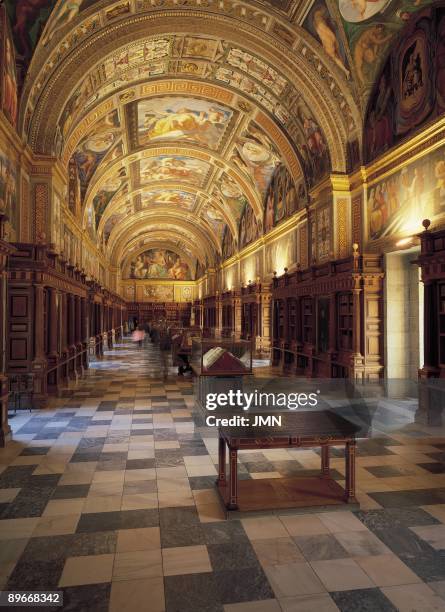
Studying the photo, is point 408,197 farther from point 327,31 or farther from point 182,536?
point 182,536

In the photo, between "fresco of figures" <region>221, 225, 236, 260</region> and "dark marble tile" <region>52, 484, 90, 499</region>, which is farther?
"fresco of figures" <region>221, 225, 236, 260</region>

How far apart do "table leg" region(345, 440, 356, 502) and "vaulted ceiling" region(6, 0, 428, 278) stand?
395 inches

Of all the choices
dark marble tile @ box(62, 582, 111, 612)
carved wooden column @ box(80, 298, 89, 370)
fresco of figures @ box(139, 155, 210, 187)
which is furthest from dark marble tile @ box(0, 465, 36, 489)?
fresco of figures @ box(139, 155, 210, 187)

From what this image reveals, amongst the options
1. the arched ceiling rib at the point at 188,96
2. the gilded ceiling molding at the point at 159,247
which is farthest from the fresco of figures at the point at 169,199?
the gilded ceiling molding at the point at 159,247

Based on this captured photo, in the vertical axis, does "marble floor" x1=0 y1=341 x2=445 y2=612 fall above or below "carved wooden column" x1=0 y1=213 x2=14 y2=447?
below

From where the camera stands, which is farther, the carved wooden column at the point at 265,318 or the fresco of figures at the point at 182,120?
the carved wooden column at the point at 265,318

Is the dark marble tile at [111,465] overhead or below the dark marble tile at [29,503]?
below

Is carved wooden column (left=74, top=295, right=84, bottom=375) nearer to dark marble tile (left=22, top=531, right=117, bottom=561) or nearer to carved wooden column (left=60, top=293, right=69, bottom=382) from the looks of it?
carved wooden column (left=60, top=293, right=69, bottom=382)

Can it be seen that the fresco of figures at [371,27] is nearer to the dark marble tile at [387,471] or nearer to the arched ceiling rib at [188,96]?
the arched ceiling rib at [188,96]

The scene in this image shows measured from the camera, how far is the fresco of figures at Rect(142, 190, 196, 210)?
27948 mm

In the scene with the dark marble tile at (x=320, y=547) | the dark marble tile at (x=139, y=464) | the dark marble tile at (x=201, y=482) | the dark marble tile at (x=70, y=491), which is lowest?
Result: the dark marble tile at (x=201, y=482)

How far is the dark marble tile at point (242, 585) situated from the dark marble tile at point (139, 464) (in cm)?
254

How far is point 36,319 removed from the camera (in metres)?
9.66

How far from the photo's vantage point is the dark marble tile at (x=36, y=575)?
307 centimetres
